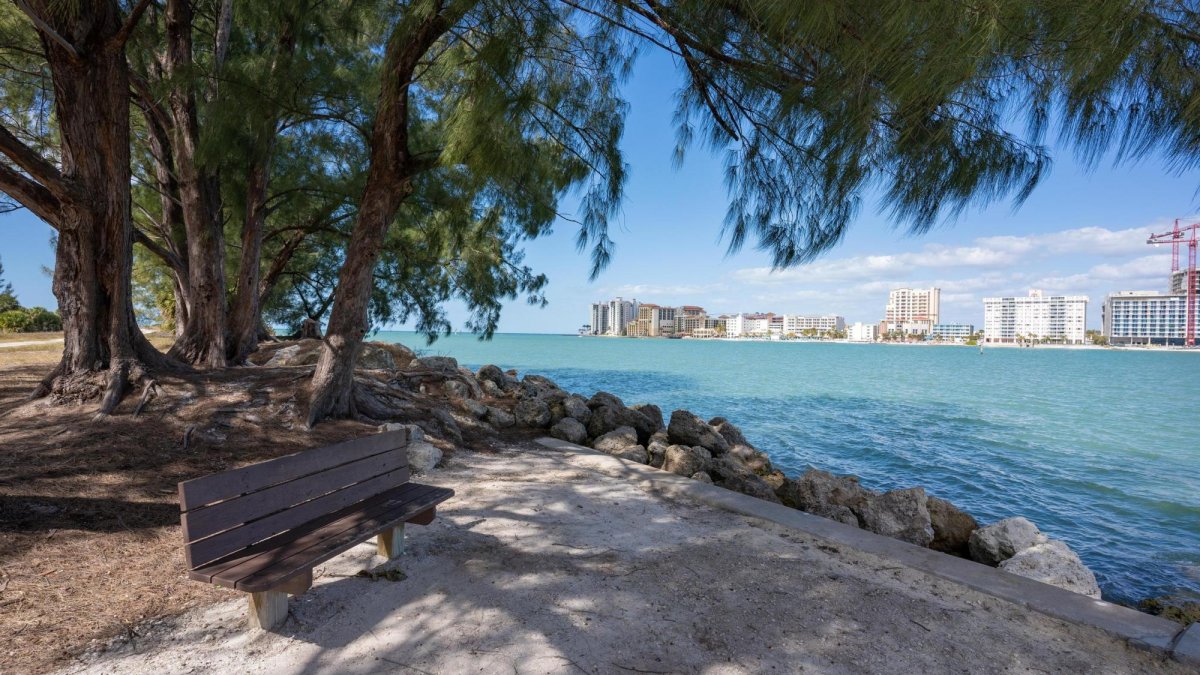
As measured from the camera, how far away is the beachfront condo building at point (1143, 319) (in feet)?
244

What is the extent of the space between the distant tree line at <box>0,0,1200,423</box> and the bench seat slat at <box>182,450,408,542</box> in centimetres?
226

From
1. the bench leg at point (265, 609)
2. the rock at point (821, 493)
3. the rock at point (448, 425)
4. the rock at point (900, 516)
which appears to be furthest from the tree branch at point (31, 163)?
the rock at point (900, 516)

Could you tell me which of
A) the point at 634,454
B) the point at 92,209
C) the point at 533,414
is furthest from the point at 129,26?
the point at 634,454

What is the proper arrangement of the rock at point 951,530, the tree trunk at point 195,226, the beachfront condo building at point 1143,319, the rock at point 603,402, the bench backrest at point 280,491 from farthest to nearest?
the beachfront condo building at point 1143,319 < the rock at point 603,402 < the tree trunk at point 195,226 < the rock at point 951,530 < the bench backrest at point 280,491

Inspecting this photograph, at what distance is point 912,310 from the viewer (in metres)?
105

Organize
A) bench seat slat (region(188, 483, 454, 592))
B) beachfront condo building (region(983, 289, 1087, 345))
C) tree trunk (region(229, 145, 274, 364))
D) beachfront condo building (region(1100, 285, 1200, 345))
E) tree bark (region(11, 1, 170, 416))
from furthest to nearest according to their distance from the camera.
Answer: beachfront condo building (region(983, 289, 1087, 345))
beachfront condo building (region(1100, 285, 1200, 345))
tree trunk (region(229, 145, 274, 364))
tree bark (region(11, 1, 170, 416))
bench seat slat (region(188, 483, 454, 592))

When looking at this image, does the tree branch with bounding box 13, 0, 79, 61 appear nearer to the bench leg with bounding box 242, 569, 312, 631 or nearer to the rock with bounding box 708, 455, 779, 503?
the bench leg with bounding box 242, 569, 312, 631

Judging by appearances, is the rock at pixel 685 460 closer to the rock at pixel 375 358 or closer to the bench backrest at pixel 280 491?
the bench backrest at pixel 280 491

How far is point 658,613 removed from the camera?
2754 mm

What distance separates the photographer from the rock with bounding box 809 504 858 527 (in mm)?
5383

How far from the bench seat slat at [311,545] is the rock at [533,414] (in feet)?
14.5

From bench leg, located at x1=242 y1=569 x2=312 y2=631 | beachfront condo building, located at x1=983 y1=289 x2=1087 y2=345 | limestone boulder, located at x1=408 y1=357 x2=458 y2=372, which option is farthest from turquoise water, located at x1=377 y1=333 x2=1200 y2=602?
beachfront condo building, located at x1=983 y1=289 x2=1087 y2=345

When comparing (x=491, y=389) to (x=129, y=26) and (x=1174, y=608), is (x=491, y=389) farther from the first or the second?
(x=1174, y=608)

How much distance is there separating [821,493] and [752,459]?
2378 millimetres
